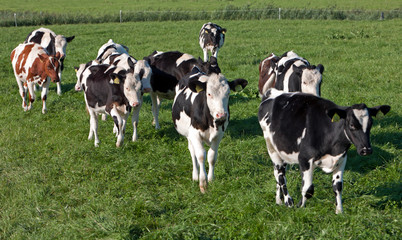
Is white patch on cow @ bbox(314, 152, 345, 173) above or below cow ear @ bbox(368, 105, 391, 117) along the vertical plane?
below

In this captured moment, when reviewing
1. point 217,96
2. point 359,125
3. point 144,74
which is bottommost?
point 144,74

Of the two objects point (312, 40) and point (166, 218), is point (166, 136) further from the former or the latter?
point (312, 40)

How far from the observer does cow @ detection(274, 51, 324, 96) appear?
7.93 meters

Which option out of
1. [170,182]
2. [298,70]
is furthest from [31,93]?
[298,70]

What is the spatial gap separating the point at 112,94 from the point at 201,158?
9.72ft

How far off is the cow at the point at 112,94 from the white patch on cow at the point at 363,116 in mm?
4605

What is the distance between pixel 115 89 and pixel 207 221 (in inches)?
165

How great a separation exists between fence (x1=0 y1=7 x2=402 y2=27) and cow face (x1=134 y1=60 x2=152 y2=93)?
81.8 feet

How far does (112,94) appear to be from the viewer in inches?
345

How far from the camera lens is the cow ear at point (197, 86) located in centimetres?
654

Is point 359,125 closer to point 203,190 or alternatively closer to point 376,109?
point 376,109

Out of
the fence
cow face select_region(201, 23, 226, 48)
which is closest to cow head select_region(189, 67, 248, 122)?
cow face select_region(201, 23, 226, 48)

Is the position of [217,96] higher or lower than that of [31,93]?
higher

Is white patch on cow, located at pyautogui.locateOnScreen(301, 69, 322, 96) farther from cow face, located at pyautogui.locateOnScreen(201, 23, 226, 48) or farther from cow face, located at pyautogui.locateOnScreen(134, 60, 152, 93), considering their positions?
cow face, located at pyautogui.locateOnScreen(201, 23, 226, 48)
